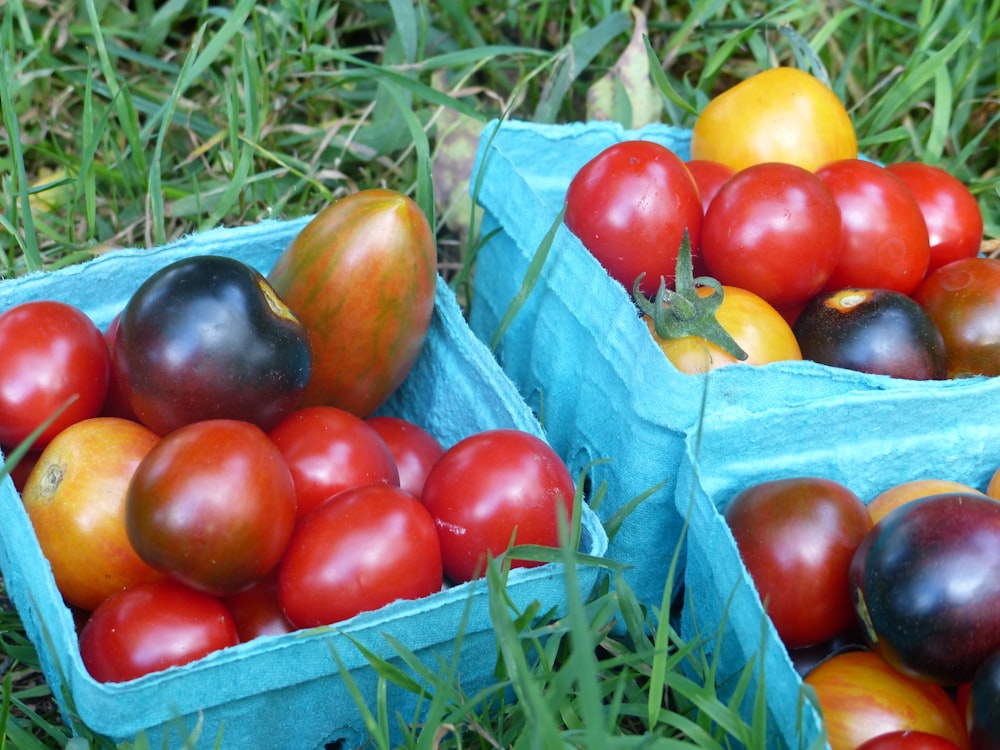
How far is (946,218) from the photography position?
1.85 m

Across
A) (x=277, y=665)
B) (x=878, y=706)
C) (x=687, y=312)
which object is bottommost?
(x=878, y=706)

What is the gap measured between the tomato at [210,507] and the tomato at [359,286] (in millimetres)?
302

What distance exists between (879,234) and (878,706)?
739 mm

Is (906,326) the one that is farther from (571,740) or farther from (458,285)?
(458,285)

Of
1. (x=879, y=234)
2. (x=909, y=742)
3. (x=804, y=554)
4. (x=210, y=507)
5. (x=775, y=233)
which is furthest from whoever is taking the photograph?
(x=879, y=234)

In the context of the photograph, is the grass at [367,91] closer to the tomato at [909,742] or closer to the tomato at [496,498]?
the tomato at [496,498]

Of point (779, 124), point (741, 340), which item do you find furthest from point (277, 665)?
point (779, 124)

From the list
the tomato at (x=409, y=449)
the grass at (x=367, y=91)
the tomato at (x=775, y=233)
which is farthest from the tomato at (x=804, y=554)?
the grass at (x=367, y=91)

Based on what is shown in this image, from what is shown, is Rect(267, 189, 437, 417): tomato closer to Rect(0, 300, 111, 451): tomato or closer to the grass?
Rect(0, 300, 111, 451): tomato

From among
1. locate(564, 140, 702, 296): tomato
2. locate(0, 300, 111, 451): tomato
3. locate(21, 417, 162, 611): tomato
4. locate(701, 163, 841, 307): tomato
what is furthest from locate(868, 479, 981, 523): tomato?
locate(0, 300, 111, 451): tomato

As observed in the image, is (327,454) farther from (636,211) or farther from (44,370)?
(636,211)

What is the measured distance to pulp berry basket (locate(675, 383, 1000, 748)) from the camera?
138 centimetres

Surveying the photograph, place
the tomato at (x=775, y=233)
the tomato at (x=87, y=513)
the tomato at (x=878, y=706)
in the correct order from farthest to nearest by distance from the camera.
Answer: the tomato at (x=775, y=233) → the tomato at (x=87, y=513) → the tomato at (x=878, y=706)

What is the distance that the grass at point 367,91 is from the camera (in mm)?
2164
